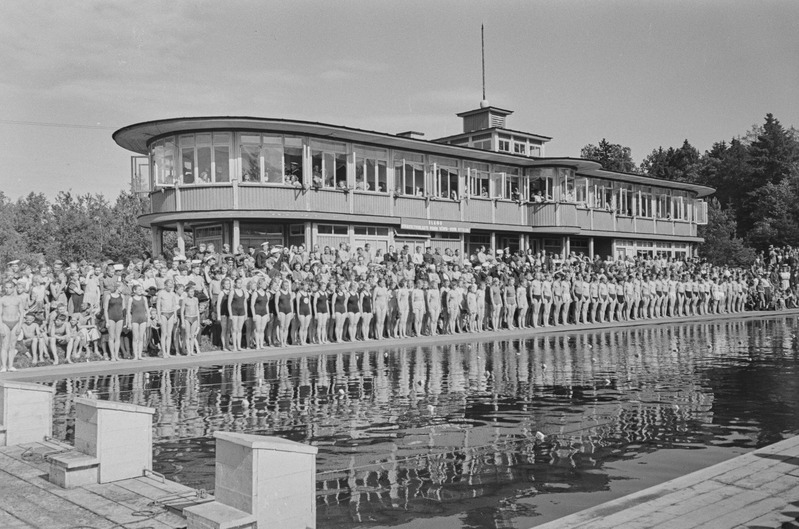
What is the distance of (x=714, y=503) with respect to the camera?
6.50 metres

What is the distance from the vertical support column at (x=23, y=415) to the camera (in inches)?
363

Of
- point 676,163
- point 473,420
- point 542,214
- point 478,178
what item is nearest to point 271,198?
point 478,178

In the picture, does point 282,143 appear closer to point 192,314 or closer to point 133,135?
point 133,135

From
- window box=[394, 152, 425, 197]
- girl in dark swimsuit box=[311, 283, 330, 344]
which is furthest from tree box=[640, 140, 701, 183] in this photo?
girl in dark swimsuit box=[311, 283, 330, 344]

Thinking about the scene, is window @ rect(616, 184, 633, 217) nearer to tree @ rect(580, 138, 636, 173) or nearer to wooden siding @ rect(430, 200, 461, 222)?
wooden siding @ rect(430, 200, 461, 222)

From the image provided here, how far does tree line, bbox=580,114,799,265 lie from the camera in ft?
213

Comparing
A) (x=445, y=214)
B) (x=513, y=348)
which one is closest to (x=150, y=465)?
(x=513, y=348)

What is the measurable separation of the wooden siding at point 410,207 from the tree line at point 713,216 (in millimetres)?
35084

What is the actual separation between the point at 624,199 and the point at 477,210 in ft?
48.2

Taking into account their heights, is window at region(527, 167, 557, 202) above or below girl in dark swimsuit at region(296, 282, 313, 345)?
above

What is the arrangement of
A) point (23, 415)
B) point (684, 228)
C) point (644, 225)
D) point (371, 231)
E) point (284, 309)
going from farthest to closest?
point (684, 228) → point (644, 225) → point (371, 231) → point (284, 309) → point (23, 415)

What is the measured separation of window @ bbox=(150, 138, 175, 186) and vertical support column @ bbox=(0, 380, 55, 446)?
20.3 m

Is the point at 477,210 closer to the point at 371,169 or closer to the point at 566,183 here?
the point at 566,183

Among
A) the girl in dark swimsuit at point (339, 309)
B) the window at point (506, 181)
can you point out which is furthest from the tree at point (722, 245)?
the girl in dark swimsuit at point (339, 309)
